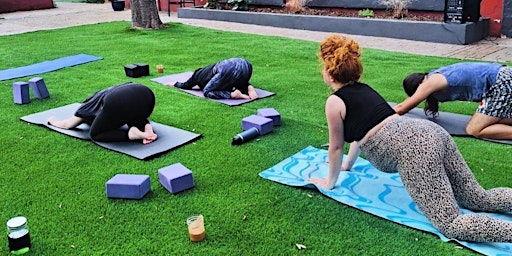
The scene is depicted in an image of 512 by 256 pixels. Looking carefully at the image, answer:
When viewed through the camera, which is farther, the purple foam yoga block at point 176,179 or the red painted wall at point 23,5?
the red painted wall at point 23,5

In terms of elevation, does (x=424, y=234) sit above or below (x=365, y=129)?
below

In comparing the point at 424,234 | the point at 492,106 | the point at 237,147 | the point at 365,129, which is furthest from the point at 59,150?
the point at 492,106

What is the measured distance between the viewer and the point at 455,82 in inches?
156

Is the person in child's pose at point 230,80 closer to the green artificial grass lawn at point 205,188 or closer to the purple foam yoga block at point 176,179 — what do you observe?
the green artificial grass lawn at point 205,188

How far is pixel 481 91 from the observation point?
398 centimetres

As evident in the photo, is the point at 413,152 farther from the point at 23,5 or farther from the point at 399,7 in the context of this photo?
the point at 23,5

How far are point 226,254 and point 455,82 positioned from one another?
2.39 meters

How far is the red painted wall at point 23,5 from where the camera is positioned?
15062mm

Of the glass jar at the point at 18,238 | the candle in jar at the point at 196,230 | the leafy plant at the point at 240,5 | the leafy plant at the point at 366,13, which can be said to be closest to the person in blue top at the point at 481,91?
the candle in jar at the point at 196,230

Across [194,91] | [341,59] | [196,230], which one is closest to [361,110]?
[341,59]

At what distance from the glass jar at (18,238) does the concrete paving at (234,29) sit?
Result: 665 cm

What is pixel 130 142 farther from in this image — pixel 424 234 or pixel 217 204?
pixel 424 234

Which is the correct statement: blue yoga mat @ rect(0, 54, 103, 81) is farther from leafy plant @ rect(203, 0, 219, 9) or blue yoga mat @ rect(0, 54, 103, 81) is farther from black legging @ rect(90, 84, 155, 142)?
leafy plant @ rect(203, 0, 219, 9)

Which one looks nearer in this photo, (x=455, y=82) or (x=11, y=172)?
(x=11, y=172)
